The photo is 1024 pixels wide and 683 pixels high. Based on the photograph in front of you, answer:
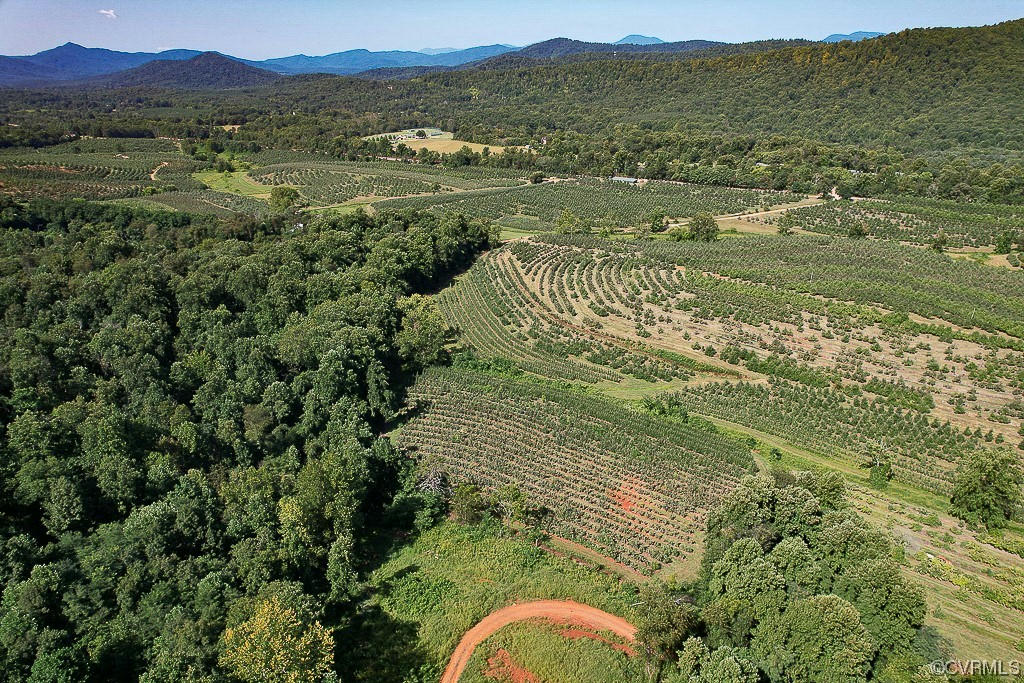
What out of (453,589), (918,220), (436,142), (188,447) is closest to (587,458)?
(453,589)

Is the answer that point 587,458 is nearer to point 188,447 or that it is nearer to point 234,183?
point 188,447

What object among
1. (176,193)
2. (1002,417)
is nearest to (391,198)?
(176,193)

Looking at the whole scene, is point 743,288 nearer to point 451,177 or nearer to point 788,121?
point 451,177

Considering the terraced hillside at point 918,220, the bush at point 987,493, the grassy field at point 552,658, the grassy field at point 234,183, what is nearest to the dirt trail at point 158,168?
the grassy field at point 234,183

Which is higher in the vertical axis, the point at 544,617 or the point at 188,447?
the point at 188,447

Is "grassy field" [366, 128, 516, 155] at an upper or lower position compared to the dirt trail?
upper

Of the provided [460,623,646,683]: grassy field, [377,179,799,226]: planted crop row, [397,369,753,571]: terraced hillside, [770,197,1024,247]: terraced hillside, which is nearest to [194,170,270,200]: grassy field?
[377,179,799,226]: planted crop row

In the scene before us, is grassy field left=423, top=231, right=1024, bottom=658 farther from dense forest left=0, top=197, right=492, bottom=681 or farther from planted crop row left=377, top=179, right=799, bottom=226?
planted crop row left=377, top=179, right=799, bottom=226
